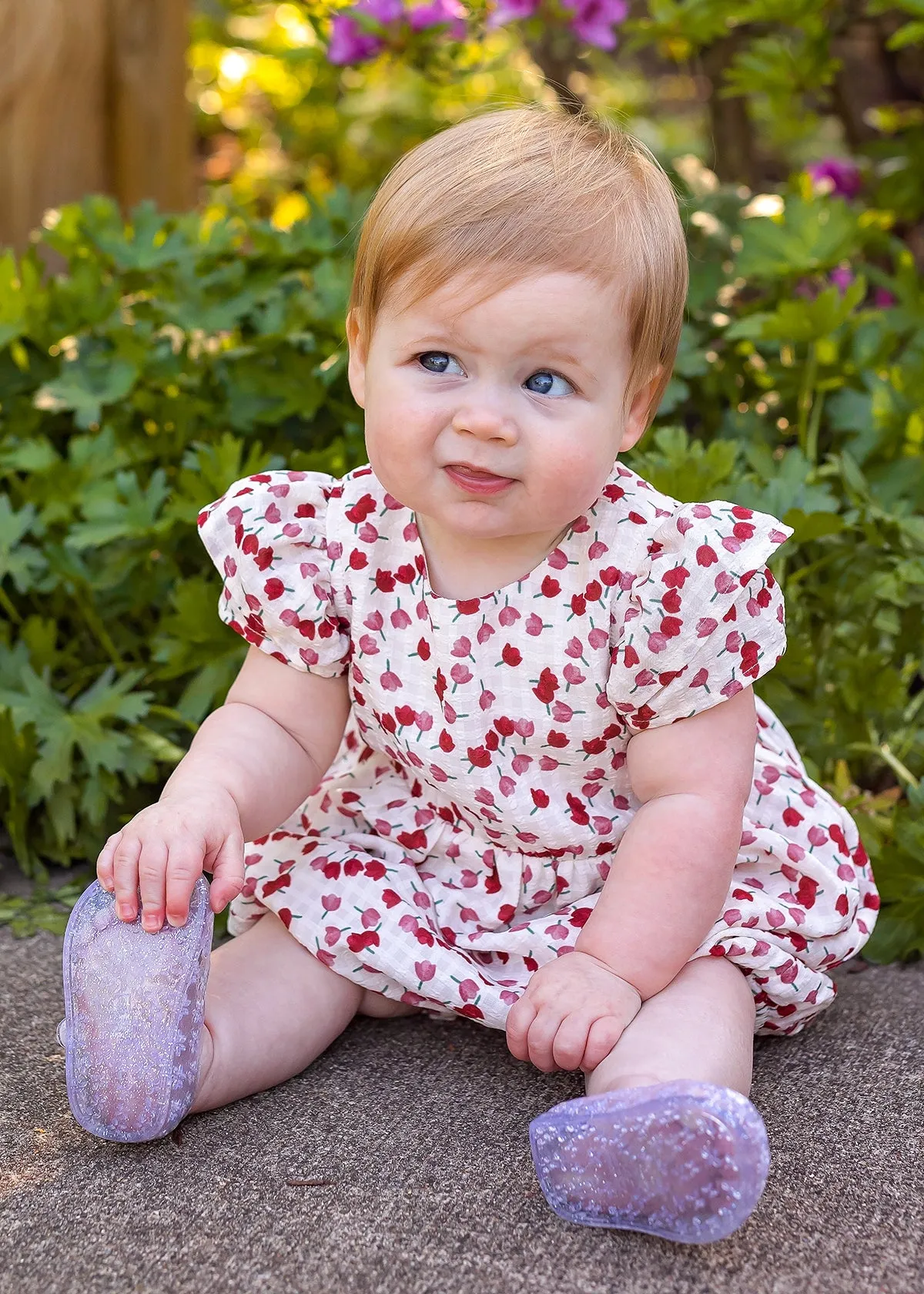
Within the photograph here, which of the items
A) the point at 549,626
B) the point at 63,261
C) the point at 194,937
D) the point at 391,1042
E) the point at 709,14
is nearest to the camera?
the point at 194,937

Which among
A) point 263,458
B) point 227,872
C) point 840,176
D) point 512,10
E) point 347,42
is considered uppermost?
point 512,10

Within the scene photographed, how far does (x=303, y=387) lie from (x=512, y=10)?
1.29 meters

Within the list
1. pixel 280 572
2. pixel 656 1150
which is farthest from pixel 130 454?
pixel 656 1150

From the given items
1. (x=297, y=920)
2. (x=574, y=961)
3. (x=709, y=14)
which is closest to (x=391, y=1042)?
(x=297, y=920)

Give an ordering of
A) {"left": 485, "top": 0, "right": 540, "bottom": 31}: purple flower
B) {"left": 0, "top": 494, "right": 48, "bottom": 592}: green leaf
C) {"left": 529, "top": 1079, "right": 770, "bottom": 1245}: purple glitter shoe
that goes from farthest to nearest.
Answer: {"left": 485, "top": 0, "right": 540, "bottom": 31}: purple flower, {"left": 0, "top": 494, "right": 48, "bottom": 592}: green leaf, {"left": 529, "top": 1079, "right": 770, "bottom": 1245}: purple glitter shoe

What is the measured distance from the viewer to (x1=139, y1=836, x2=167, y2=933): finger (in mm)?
1374

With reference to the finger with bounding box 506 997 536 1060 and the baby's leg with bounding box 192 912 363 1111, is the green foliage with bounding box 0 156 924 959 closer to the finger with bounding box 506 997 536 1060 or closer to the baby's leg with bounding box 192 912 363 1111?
the baby's leg with bounding box 192 912 363 1111

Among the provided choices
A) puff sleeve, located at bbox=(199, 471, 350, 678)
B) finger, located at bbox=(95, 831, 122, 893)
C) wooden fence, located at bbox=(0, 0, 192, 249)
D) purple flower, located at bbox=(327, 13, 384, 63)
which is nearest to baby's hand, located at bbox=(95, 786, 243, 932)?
finger, located at bbox=(95, 831, 122, 893)

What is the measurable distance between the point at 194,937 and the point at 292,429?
4.41 feet

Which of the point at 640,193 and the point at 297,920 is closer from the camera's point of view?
the point at 640,193

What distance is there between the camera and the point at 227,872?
144 cm

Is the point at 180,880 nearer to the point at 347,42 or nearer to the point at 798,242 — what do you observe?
the point at 798,242

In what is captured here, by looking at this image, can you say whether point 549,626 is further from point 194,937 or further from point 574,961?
point 194,937

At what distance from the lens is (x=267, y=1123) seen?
1460 millimetres
